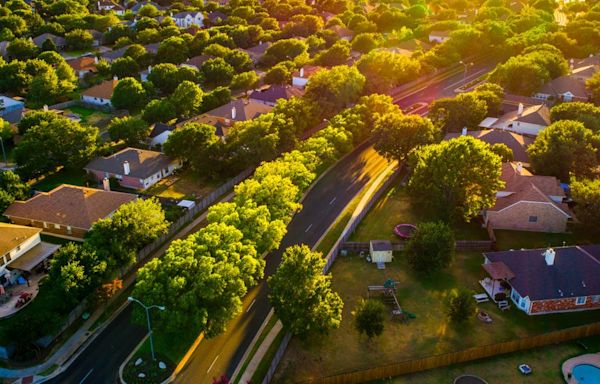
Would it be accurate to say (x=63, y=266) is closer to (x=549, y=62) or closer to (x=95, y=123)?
(x=95, y=123)

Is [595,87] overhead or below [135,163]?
below

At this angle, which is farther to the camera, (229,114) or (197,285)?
(229,114)

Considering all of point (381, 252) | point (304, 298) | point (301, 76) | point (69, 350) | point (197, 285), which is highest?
point (197, 285)

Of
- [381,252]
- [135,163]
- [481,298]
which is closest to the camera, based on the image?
[481,298]

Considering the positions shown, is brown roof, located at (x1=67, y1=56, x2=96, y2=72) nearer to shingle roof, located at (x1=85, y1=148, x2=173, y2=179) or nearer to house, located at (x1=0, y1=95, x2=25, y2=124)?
house, located at (x1=0, y1=95, x2=25, y2=124)

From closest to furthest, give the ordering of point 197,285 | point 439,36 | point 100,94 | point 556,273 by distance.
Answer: point 197,285 < point 556,273 < point 100,94 < point 439,36

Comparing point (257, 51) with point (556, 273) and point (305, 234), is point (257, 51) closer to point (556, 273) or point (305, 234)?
point (305, 234)

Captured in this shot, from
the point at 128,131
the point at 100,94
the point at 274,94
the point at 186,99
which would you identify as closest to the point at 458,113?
the point at 274,94

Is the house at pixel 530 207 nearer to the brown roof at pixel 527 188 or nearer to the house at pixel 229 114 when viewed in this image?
the brown roof at pixel 527 188
